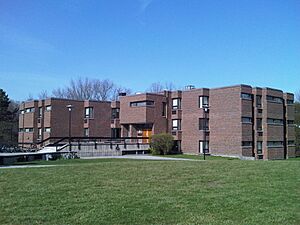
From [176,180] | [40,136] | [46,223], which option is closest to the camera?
[46,223]

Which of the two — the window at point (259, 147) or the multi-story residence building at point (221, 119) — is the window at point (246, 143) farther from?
the window at point (259, 147)

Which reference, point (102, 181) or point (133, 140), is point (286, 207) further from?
point (133, 140)

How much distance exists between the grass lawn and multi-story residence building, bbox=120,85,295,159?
1137 inches

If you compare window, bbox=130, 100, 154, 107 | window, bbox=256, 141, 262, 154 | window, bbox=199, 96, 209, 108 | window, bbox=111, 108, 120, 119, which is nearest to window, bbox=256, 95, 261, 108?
window, bbox=256, 141, 262, 154

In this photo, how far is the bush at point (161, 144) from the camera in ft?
133

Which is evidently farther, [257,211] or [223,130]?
[223,130]

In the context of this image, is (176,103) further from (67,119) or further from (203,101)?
(67,119)

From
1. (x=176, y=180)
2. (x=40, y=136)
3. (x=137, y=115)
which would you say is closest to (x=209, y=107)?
(x=137, y=115)

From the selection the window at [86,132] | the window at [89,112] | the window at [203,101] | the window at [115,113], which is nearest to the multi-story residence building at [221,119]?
the window at [203,101]

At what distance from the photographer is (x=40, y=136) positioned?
51094 millimetres

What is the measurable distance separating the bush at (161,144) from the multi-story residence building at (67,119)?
12.0 metres

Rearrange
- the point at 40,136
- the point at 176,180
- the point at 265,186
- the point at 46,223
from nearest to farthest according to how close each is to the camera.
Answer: the point at 46,223, the point at 265,186, the point at 176,180, the point at 40,136

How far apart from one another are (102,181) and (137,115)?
35600 mm

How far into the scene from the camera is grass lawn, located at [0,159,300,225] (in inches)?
266
